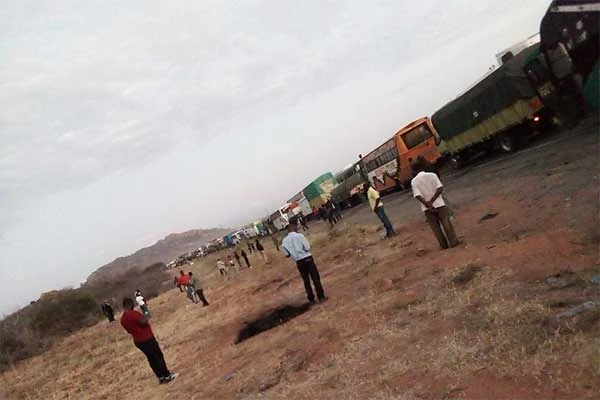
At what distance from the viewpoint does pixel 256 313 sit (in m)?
13.0

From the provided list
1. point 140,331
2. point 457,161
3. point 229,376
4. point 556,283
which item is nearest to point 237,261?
point 457,161

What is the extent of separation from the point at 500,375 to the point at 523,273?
2.66m

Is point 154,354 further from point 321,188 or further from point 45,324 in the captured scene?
point 321,188

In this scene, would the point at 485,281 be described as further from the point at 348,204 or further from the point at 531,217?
the point at 348,204

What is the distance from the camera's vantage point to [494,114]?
21750mm

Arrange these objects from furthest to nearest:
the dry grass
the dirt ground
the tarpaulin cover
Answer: the tarpaulin cover
the dirt ground
the dry grass

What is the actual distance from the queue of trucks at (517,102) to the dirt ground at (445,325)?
2.63 m

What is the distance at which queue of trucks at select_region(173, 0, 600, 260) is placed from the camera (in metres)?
14.6

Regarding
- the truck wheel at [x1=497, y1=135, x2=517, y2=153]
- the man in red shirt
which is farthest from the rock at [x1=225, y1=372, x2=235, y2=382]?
the truck wheel at [x1=497, y1=135, x2=517, y2=153]

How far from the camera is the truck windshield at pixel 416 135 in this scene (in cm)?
3017

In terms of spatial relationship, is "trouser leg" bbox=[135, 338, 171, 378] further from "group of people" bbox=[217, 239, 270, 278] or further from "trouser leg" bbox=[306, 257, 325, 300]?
"group of people" bbox=[217, 239, 270, 278]

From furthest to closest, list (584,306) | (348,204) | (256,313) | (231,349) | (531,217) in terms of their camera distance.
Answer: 1. (348,204)
2. (256,313)
3. (231,349)
4. (531,217)
5. (584,306)

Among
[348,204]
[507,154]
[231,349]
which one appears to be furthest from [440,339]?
[348,204]

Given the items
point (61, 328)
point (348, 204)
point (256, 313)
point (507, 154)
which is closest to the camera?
point (256, 313)
